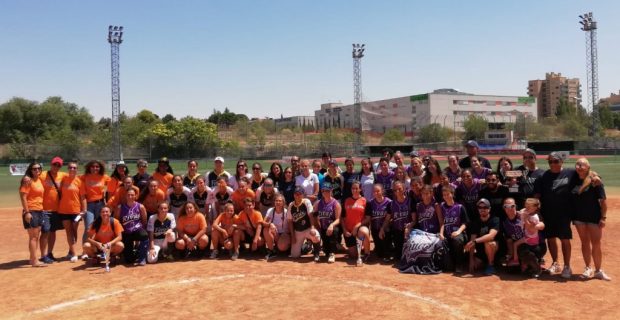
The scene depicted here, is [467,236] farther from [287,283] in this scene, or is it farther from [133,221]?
[133,221]

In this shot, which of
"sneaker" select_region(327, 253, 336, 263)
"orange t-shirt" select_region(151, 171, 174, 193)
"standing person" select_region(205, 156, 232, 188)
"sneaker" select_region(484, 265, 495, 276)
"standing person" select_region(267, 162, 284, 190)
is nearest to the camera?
"sneaker" select_region(484, 265, 495, 276)

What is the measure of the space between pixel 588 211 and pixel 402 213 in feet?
8.61

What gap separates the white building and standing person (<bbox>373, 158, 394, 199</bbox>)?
295ft

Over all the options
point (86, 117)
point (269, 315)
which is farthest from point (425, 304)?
point (86, 117)

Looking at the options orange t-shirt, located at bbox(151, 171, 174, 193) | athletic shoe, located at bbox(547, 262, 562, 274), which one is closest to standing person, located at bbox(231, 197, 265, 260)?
orange t-shirt, located at bbox(151, 171, 174, 193)

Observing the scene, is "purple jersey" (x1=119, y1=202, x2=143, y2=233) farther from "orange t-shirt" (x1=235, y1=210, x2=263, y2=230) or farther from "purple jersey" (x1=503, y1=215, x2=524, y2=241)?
"purple jersey" (x1=503, y1=215, x2=524, y2=241)

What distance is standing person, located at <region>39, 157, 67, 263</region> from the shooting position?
839 cm

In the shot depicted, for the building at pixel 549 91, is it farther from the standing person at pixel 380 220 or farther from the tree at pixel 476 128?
the standing person at pixel 380 220

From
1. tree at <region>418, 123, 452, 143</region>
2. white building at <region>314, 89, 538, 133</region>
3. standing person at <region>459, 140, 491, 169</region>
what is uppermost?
white building at <region>314, 89, 538, 133</region>

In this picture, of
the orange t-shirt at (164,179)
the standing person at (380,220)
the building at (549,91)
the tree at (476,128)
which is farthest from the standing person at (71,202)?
the building at (549,91)

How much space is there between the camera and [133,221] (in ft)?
27.1

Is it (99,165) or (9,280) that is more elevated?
(99,165)

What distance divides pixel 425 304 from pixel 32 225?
20.9 ft

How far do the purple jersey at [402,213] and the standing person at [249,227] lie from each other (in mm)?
2250
